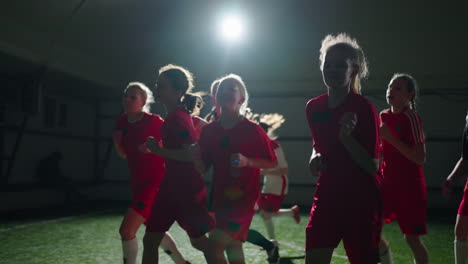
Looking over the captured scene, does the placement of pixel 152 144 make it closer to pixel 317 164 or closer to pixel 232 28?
pixel 317 164

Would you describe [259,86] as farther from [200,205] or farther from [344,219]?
[344,219]

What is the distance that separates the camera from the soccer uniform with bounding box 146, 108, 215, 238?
2.84 meters

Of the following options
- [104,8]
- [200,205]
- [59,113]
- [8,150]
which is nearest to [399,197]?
[200,205]

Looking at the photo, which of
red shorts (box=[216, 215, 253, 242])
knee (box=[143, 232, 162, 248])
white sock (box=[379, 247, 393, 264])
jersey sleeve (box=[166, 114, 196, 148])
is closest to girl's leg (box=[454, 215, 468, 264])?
white sock (box=[379, 247, 393, 264])

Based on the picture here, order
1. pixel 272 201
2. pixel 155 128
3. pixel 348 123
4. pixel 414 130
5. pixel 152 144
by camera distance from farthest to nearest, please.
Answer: pixel 272 201
pixel 155 128
pixel 414 130
pixel 152 144
pixel 348 123

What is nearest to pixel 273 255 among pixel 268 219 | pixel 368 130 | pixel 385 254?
pixel 268 219

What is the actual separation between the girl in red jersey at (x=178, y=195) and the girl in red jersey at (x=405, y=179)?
1.25 meters

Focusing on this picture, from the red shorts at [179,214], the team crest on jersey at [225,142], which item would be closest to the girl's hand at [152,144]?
the red shorts at [179,214]

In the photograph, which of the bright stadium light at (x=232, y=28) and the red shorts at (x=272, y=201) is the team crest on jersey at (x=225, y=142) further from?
the bright stadium light at (x=232, y=28)

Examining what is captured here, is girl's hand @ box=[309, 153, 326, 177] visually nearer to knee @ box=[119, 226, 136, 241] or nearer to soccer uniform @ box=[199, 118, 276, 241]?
soccer uniform @ box=[199, 118, 276, 241]

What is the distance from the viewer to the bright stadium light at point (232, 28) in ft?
36.9

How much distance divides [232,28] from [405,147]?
30.1ft

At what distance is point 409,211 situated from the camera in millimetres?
3107

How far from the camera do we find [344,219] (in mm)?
1912
